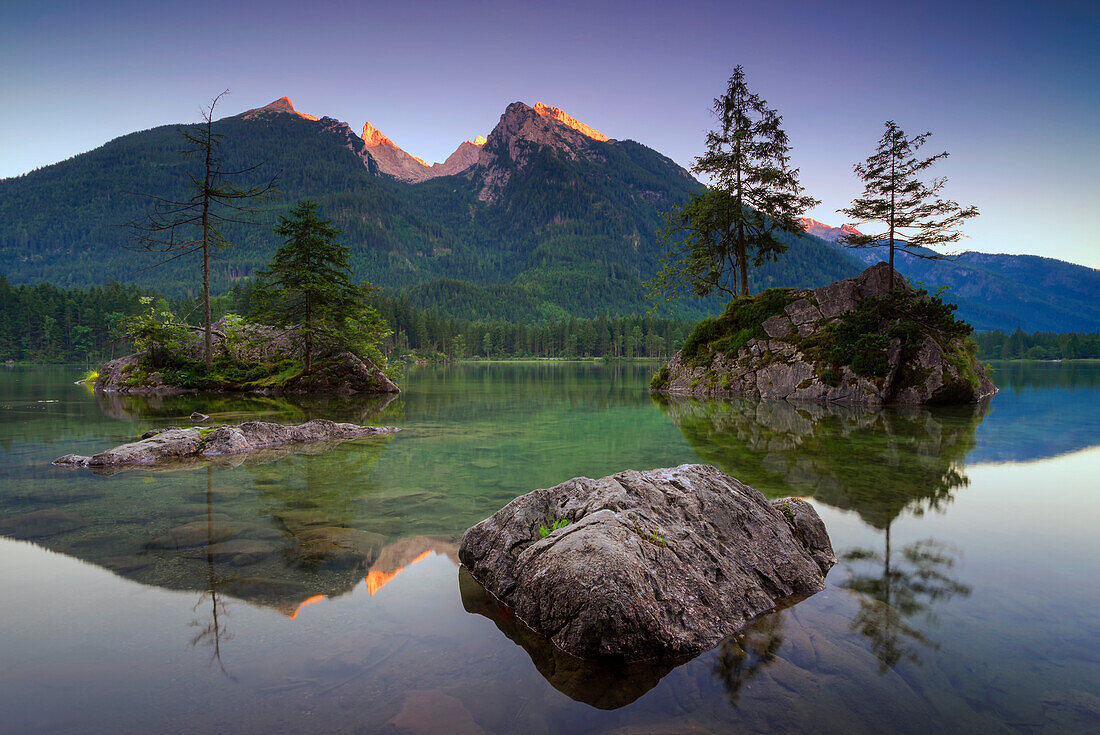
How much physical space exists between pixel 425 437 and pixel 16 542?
9.99 meters

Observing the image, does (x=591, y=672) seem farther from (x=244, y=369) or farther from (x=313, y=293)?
(x=244, y=369)

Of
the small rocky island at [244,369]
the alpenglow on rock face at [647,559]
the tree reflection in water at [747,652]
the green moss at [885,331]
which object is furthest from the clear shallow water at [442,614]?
the small rocky island at [244,369]

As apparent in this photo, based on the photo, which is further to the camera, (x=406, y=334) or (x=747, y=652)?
(x=406, y=334)

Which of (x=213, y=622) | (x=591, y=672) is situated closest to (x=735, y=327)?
(x=591, y=672)

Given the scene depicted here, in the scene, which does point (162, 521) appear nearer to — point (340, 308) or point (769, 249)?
point (340, 308)

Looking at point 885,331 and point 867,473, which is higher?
point 885,331

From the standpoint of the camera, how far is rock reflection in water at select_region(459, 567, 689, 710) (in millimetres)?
3984

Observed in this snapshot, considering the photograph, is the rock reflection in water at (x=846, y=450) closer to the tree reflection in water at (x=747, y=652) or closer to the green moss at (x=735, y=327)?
the tree reflection in water at (x=747, y=652)

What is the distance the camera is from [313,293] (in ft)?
101

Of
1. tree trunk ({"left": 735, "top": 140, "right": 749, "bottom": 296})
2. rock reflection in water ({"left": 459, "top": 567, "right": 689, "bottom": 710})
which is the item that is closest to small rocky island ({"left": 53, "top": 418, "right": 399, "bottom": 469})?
rock reflection in water ({"left": 459, "top": 567, "right": 689, "bottom": 710})

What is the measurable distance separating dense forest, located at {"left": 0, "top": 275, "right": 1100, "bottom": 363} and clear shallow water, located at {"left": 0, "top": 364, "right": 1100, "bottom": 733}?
60692 millimetres

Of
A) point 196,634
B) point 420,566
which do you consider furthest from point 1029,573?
point 196,634

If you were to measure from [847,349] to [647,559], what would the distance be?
28.5 m

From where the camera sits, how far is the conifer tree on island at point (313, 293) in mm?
29875
